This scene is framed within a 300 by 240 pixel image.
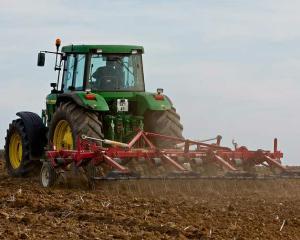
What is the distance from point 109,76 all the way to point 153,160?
2.03 m

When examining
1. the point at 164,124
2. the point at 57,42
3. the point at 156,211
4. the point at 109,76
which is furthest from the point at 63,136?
the point at 156,211

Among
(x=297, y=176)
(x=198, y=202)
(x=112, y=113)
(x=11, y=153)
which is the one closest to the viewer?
Result: (x=198, y=202)

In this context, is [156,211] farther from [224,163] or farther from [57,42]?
[57,42]

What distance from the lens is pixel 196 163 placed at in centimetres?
1101

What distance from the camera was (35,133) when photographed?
12.9 m

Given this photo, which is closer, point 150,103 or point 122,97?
point 150,103

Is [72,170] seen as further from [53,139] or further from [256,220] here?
[256,220]

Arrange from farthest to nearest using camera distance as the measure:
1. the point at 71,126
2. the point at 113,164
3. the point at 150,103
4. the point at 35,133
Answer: the point at 35,133
the point at 150,103
the point at 71,126
the point at 113,164

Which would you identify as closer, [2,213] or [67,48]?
[2,213]

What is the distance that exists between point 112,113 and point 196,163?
175 centimetres

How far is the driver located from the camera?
12003 mm

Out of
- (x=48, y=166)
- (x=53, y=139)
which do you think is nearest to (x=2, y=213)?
(x=48, y=166)

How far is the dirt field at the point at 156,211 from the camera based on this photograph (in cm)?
683

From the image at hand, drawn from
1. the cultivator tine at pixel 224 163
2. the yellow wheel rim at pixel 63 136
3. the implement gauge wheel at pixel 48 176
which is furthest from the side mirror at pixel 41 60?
the cultivator tine at pixel 224 163
